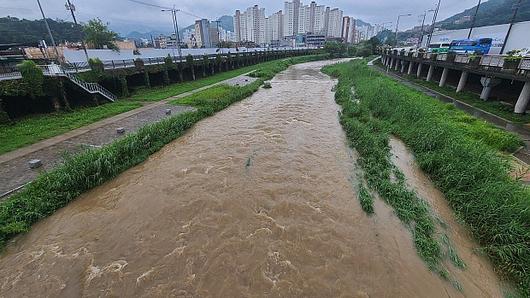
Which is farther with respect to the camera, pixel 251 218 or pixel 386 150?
pixel 386 150

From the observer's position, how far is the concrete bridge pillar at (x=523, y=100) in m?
14.7

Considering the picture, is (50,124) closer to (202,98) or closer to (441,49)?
(202,98)

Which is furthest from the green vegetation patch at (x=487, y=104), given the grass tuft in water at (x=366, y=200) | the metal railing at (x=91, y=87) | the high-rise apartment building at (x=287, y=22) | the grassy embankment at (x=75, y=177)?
the high-rise apartment building at (x=287, y=22)

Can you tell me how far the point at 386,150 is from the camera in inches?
491

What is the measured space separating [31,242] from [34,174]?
3787 millimetres

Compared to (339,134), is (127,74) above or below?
above

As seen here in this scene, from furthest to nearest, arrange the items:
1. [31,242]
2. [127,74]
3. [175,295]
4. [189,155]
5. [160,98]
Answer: [127,74] → [160,98] → [189,155] → [31,242] → [175,295]

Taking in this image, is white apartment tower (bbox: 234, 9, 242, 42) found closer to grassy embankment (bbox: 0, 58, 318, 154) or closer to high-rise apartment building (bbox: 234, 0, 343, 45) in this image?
high-rise apartment building (bbox: 234, 0, 343, 45)

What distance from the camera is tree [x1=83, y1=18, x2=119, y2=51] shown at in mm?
47213

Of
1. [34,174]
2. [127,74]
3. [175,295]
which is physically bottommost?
[175,295]

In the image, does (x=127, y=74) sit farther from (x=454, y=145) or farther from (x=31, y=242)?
(x=454, y=145)

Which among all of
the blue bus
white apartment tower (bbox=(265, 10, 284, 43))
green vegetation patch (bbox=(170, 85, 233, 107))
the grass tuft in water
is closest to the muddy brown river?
the grass tuft in water

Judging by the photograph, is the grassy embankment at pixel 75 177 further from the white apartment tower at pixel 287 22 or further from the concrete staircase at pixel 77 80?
the white apartment tower at pixel 287 22

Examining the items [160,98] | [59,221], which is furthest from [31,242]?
[160,98]
